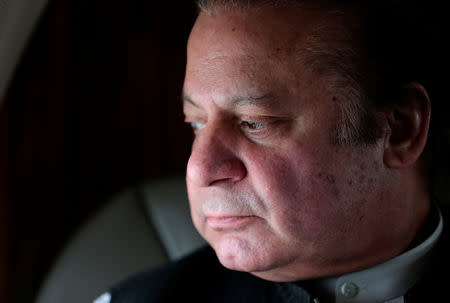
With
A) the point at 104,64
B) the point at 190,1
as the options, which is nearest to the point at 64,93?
the point at 104,64

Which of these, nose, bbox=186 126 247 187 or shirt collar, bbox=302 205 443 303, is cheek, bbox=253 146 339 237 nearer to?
nose, bbox=186 126 247 187

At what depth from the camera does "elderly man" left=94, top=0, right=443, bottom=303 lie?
999mm

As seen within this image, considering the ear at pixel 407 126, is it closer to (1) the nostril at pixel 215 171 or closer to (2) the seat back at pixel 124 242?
(1) the nostril at pixel 215 171

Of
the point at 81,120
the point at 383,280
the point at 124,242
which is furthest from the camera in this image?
the point at 81,120

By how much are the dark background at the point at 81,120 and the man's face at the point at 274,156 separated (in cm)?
70

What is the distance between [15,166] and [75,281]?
401mm

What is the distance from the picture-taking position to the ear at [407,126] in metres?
1.08

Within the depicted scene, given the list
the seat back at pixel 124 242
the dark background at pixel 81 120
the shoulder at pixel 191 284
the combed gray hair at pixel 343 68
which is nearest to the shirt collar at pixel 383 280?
the shoulder at pixel 191 284

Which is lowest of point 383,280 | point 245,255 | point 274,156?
point 383,280

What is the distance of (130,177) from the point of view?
6.27 ft

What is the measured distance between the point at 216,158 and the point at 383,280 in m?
0.42

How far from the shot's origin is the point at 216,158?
101cm

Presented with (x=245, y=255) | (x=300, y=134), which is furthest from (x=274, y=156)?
(x=245, y=255)

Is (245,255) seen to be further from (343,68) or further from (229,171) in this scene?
(343,68)
